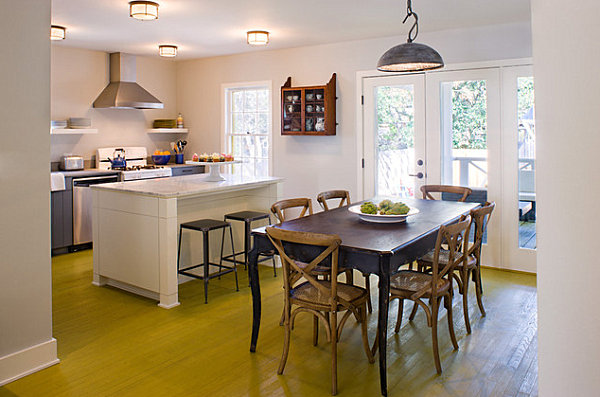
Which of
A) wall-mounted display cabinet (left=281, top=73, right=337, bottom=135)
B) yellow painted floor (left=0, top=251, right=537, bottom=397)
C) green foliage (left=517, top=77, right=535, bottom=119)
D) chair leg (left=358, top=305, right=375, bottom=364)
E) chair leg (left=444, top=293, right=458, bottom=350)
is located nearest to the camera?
yellow painted floor (left=0, top=251, right=537, bottom=397)

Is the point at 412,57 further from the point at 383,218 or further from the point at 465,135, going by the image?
the point at 465,135

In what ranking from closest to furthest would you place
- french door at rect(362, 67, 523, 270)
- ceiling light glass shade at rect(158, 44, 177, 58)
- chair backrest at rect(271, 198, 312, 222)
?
chair backrest at rect(271, 198, 312, 222) → french door at rect(362, 67, 523, 270) → ceiling light glass shade at rect(158, 44, 177, 58)

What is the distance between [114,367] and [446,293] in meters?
2.09

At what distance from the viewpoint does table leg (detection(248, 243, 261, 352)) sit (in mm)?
3002

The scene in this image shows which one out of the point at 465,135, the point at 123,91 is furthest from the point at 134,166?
the point at 465,135

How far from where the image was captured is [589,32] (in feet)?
2.86

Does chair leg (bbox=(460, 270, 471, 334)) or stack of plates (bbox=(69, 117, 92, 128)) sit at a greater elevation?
stack of plates (bbox=(69, 117, 92, 128))

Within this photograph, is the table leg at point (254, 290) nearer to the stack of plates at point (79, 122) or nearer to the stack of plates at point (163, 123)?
the stack of plates at point (79, 122)

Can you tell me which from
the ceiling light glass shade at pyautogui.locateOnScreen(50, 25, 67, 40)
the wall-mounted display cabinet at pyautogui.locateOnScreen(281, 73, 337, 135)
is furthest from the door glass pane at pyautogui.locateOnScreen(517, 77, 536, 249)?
the ceiling light glass shade at pyautogui.locateOnScreen(50, 25, 67, 40)

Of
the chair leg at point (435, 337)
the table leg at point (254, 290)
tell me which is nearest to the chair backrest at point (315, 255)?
the table leg at point (254, 290)

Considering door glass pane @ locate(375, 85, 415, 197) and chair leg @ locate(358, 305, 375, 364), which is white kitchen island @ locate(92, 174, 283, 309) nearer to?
door glass pane @ locate(375, 85, 415, 197)

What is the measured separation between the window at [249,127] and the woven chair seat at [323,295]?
13.8 feet

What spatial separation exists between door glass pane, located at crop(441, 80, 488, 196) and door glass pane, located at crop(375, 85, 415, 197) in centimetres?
40

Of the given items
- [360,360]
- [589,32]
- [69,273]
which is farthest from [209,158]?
[589,32]
